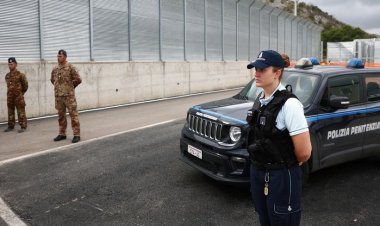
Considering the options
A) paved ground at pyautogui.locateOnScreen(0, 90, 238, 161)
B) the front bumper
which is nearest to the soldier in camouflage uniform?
paved ground at pyautogui.locateOnScreen(0, 90, 238, 161)

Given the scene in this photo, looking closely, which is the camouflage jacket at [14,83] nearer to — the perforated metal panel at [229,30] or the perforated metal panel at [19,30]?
the perforated metal panel at [19,30]

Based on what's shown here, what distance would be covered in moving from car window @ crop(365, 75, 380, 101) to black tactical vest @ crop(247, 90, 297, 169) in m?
3.74

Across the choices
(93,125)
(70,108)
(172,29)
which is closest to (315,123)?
(70,108)

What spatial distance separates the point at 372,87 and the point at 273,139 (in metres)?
4.02

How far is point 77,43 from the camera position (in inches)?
546

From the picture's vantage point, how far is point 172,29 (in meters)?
19.1

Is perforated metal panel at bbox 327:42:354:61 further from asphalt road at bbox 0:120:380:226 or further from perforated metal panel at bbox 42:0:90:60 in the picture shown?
asphalt road at bbox 0:120:380:226

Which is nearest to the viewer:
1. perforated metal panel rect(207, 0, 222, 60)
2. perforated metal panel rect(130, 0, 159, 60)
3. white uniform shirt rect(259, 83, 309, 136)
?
white uniform shirt rect(259, 83, 309, 136)

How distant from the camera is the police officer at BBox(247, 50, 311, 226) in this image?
2.67 m

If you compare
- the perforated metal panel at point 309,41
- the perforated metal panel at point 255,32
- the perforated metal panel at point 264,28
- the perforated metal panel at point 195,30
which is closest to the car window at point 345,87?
the perforated metal panel at point 195,30

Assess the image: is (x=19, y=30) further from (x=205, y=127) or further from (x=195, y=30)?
(x=195, y=30)

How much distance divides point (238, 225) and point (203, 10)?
18.7 metres

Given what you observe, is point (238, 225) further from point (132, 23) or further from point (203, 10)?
point (203, 10)

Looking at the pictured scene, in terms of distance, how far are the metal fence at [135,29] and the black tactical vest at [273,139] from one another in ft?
34.6
